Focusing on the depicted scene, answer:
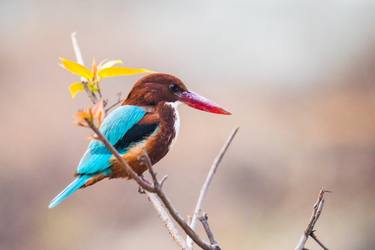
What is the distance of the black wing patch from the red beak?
0.10m

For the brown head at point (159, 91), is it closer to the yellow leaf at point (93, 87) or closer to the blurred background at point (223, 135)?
the yellow leaf at point (93, 87)

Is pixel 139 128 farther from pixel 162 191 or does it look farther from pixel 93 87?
pixel 162 191

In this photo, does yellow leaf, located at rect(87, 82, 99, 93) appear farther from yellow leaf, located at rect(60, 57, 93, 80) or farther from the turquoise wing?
the turquoise wing

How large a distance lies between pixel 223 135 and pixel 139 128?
13.5 feet

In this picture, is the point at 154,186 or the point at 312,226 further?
the point at 312,226

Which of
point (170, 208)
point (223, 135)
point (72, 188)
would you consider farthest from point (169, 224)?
point (223, 135)

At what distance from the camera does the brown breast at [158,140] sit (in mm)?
1407

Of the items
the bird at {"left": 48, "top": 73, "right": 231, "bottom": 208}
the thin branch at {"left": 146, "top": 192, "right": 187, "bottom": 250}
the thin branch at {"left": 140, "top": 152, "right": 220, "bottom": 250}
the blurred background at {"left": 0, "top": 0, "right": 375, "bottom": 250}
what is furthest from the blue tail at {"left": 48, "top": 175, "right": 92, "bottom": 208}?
the blurred background at {"left": 0, "top": 0, "right": 375, "bottom": 250}

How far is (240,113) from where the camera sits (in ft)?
19.2

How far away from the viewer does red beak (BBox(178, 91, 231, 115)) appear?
1239 millimetres

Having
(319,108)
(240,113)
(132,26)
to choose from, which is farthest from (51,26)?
(319,108)

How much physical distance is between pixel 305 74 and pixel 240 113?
2.72 feet

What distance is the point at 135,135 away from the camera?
142cm

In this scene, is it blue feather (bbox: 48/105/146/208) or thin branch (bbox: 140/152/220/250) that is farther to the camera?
blue feather (bbox: 48/105/146/208)
